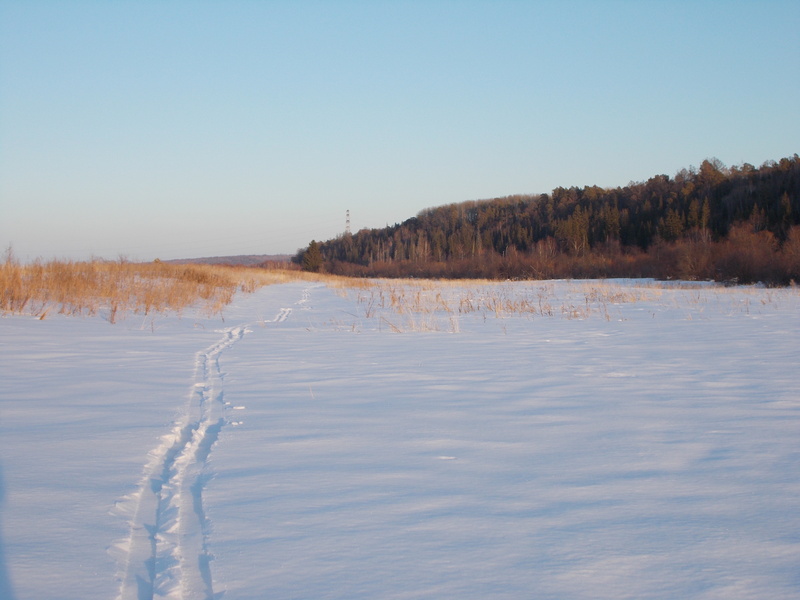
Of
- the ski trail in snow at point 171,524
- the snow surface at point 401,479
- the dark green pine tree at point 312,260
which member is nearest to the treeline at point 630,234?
the dark green pine tree at point 312,260

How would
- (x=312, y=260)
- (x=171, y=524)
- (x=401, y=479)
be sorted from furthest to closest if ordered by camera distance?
(x=312, y=260), (x=401, y=479), (x=171, y=524)

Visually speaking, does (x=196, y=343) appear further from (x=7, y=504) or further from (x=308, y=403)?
(x=7, y=504)

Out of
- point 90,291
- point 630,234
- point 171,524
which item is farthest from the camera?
point 630,234

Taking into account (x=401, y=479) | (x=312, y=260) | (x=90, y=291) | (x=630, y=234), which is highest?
(x=630, y=234)

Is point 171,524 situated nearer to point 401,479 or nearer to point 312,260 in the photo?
point 401,479

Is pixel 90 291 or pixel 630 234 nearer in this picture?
pixel 90 291

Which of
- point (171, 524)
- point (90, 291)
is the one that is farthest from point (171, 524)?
point (90, 291)

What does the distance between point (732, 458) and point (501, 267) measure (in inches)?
1833

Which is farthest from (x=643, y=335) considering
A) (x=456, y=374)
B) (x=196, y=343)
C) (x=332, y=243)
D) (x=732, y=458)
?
(x=332, y=243)

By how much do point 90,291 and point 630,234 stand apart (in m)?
63.3

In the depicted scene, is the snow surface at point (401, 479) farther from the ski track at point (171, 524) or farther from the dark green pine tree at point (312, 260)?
the dark green pine tree at point (312, 260)

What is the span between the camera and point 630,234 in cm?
6438

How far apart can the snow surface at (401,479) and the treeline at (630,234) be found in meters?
23.3

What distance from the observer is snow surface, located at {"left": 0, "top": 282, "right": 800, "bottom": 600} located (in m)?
1.63
